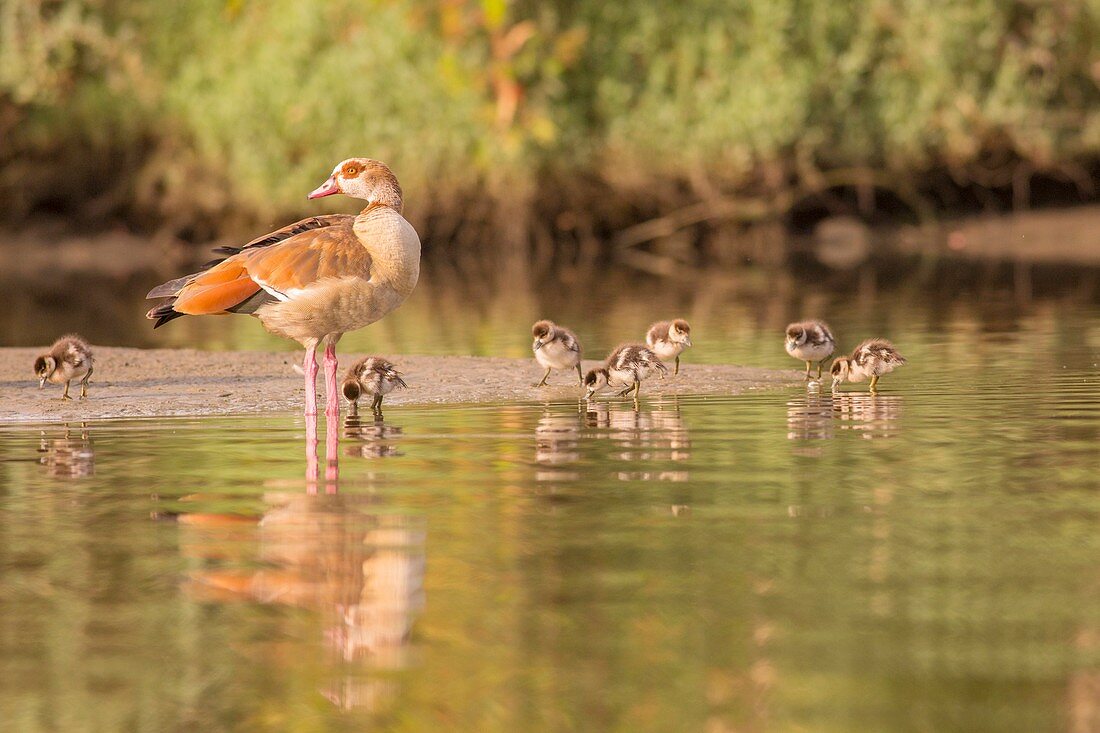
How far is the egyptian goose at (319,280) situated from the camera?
40.7ft

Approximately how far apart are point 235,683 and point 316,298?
684 cm

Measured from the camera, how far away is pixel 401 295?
41.4 feet

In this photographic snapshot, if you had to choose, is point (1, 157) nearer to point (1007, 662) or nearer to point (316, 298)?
point (316, 298)

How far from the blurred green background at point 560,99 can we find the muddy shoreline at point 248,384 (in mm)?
18483

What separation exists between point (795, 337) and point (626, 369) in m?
1.62

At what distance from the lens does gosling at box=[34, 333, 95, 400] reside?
13.9 metres

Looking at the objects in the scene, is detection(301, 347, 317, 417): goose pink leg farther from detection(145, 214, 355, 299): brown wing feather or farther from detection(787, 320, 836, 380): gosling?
detection(787, 320, 836, 380): gosling

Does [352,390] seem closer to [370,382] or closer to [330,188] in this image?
[370,382]

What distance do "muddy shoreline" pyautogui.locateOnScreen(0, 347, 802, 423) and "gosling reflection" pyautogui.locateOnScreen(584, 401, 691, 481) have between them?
996 mm

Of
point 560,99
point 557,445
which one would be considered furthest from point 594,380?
point 560,99

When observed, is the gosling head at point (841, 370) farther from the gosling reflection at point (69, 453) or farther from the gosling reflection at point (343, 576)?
the gosling reflection at point (343, 576)

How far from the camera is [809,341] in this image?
14.3 m

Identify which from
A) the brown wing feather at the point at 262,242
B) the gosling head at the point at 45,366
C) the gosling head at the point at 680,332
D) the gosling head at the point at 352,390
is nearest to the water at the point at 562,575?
the gosling head at the point at 352,390

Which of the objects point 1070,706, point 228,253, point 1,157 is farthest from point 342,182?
point 1,157
